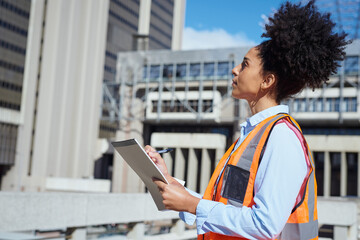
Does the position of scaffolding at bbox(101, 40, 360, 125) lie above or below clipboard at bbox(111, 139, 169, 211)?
above

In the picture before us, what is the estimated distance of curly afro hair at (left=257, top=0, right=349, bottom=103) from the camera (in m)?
2.01

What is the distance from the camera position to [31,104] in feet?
220

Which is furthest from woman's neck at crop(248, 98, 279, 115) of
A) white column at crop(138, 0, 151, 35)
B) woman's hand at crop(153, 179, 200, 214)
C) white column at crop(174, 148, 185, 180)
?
white column at crop(138, 0, 151, 35)

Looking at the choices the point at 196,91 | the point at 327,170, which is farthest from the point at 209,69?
the point at 327,170

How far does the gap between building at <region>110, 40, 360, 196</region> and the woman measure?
1600 inches

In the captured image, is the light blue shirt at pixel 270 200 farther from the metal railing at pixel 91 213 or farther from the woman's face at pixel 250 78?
the metal railing at pixel 91 213

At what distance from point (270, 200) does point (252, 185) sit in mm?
142

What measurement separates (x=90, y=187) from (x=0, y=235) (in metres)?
39.6

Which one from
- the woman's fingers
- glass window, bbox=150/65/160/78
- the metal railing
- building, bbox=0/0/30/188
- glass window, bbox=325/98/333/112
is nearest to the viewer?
the woman's fingers

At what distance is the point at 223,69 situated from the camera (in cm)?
4916

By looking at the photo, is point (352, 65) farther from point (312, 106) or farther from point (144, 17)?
point (144, 17)

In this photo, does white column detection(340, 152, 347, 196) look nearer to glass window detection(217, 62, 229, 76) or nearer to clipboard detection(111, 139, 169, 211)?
glass window detection(217, 62, 229, 76)

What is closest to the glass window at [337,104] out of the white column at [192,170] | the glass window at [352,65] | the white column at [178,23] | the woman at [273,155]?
the glass window at [352,65]

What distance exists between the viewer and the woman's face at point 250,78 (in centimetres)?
212
